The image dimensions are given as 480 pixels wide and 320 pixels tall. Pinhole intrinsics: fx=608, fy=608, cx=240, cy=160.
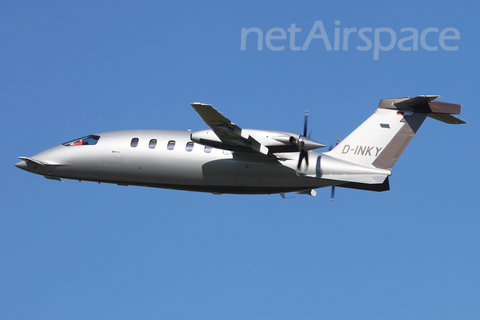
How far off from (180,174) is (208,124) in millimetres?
4294

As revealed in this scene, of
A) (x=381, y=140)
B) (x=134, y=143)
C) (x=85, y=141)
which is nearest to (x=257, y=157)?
(x=381, y=140)

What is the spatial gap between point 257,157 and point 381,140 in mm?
6591

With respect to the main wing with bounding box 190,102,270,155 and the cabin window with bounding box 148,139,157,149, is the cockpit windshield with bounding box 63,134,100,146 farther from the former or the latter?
the main wing with bounding box 190,102,270,155

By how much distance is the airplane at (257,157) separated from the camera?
1197 inches

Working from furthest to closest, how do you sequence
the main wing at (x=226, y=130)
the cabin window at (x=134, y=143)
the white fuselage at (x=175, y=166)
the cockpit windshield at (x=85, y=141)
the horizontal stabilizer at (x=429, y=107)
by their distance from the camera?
the cockpit windshield at (x=85, y=141), the cabin window at (x=134, y=143), the white fuselage at (x=175, y=166), the horizontal stabilizer at (x=429, y=107), the main wing at (x=226, y=130)

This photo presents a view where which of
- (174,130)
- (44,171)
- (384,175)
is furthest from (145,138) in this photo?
(384,175)

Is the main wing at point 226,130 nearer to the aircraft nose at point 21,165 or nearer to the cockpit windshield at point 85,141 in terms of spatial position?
the cockpit windshield at point 85,141

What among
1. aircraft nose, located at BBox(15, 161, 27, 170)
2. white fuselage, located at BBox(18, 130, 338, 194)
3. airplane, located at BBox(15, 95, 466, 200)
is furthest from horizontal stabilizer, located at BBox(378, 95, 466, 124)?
aircraft nose, located at BBox(15, 161, 27, 170)

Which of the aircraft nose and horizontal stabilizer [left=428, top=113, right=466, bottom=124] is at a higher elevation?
horizontal stabilizer [left=428, top=113, right=466, bottom=124]

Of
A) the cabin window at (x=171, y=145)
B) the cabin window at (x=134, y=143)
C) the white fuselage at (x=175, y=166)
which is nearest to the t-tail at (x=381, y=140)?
the white fuselage at (x=175, y=166)

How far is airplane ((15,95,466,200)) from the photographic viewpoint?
30405 millimetres

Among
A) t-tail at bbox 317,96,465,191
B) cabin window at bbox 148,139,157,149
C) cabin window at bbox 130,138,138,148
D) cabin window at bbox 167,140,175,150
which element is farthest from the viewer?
cabin window at bbox 130,138,138,148

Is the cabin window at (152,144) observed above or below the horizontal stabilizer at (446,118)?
below

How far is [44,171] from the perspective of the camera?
3534 centimetres
